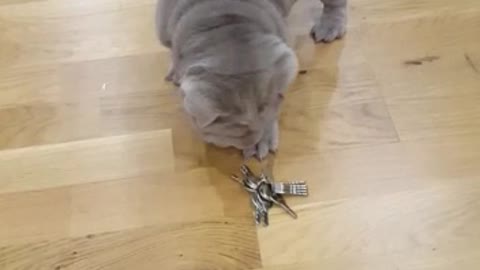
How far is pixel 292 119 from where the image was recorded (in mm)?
1302

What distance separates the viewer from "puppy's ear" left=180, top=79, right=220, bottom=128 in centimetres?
107

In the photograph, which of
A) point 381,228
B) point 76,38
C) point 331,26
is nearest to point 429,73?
point 331,26

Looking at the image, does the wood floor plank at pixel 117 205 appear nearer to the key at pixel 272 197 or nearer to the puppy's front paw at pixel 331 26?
the key at pixel 272 197

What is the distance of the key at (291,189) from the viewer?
118 cm

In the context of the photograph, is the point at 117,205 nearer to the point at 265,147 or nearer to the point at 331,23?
the point at 265,147

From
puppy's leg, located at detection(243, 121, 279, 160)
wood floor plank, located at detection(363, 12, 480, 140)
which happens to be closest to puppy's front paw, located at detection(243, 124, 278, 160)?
puppy's leg, located at detection(243, 121, 279, 160)

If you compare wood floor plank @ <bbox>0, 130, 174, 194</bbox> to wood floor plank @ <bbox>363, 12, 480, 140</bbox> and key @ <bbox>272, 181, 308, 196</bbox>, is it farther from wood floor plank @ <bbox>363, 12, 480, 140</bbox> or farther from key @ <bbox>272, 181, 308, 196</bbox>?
wood floor plank @ <bbox>363, 12, 480, 140</bbox>

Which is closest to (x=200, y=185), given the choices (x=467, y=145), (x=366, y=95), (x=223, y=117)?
(x=223, y=117)

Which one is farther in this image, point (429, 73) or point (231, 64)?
point (429, 73)

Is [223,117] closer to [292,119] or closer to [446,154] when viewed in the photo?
[292,119]

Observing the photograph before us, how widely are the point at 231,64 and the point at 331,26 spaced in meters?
0.43

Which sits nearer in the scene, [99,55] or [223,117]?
[223,117]

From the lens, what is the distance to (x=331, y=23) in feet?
4.64

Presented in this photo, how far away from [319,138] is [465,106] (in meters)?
0.30
